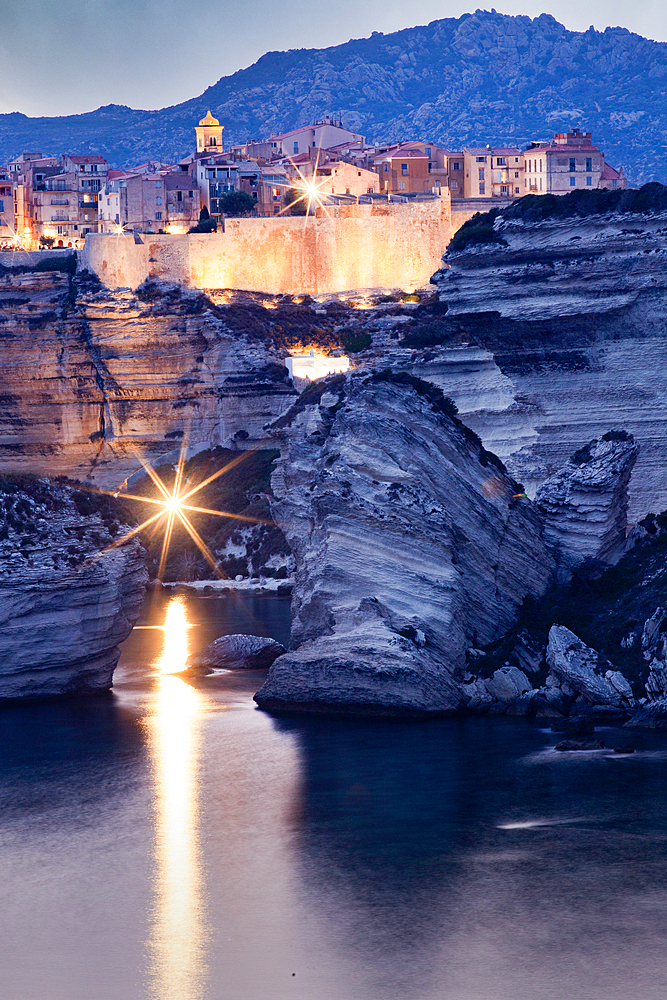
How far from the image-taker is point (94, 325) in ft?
229

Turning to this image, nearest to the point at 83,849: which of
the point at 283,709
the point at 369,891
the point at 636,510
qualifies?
the point at 369,891

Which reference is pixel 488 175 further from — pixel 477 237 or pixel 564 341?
pixel 564 341

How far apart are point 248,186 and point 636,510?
1876 inches

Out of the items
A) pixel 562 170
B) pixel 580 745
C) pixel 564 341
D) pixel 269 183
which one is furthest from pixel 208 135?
pixel 580 745

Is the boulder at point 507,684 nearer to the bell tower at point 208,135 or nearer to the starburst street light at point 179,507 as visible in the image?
the starburst street light at point 179,507

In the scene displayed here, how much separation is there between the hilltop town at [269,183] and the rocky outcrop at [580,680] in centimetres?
4900

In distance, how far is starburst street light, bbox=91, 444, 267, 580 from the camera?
198ft

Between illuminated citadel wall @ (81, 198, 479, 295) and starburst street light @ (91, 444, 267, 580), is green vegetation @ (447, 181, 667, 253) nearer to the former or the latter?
starburst street light @ (91, 444, 267, 580)

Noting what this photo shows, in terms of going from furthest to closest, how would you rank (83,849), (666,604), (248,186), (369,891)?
(248,186)
(666,604)
(83,849)
(369,891)

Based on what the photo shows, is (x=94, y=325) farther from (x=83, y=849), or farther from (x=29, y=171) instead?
(x=83, y=849)

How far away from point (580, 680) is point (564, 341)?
1487 centimetres

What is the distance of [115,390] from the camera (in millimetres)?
69562

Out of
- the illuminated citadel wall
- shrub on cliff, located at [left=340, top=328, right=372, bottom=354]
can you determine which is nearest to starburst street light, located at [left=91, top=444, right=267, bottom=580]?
shrub on cliff, located at [left=340, top=328, right=372, bottom=354]

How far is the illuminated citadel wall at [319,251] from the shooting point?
2864 inches
